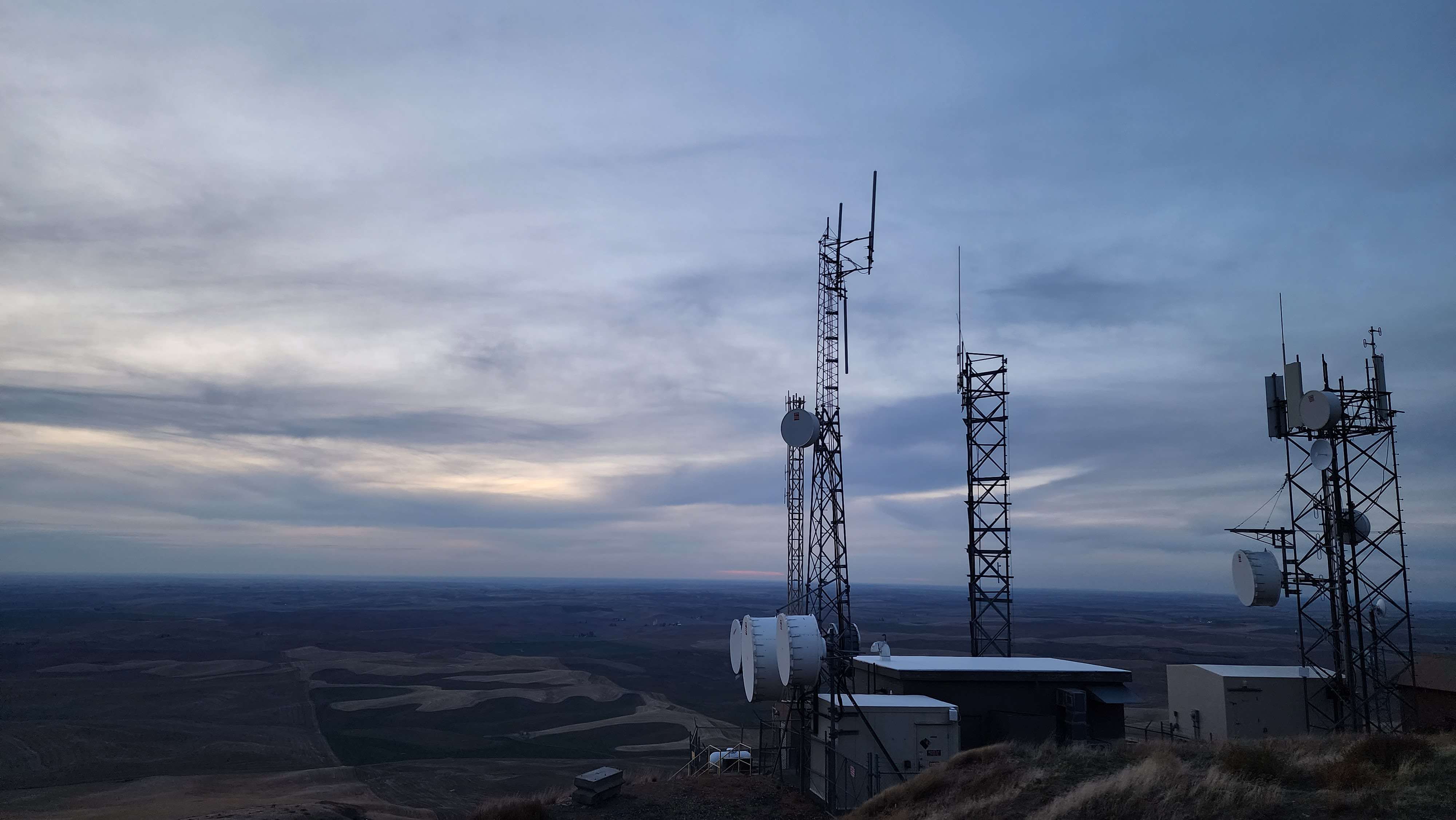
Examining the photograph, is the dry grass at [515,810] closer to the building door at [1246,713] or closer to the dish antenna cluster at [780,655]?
the dish antenna cluster at [780,655]

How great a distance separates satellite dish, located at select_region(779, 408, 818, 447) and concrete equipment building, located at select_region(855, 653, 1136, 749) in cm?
847

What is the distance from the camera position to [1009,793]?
17266 millimetres

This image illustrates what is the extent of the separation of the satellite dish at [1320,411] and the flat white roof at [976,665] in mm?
10402

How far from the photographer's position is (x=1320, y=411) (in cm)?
2814

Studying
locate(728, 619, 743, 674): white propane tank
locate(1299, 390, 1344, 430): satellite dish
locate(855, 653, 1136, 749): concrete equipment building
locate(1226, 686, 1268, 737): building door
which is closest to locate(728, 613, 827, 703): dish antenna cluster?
locate(728, 619, 743, 674): white propane tank

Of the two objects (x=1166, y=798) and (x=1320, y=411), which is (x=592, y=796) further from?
(x=1320, y=411)

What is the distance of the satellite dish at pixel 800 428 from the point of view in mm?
29469

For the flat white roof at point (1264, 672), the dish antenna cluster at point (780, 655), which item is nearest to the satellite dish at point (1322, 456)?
the flat white roof at point (1264, 672)

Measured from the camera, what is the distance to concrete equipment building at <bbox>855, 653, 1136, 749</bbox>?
28406mm

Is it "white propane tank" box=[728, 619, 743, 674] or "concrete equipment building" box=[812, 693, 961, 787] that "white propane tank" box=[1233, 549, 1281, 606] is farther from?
"white propane tank" box=[728, 619, 743, 674]

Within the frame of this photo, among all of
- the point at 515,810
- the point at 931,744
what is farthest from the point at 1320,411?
the point at 515,810

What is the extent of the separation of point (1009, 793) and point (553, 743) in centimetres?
3862

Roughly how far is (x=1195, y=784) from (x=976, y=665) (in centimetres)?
1537

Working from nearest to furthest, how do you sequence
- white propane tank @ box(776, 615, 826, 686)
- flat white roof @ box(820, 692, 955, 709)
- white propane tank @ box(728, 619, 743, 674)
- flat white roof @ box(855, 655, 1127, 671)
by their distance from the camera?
white propane tank @ box(776, 615, 826, 686)
flat white roof @ box(820, 692, 955, 709)
white propane tank @ box(728, 619, 743, 674)
flat white roof @ box(855, 655, 1127, 671)
